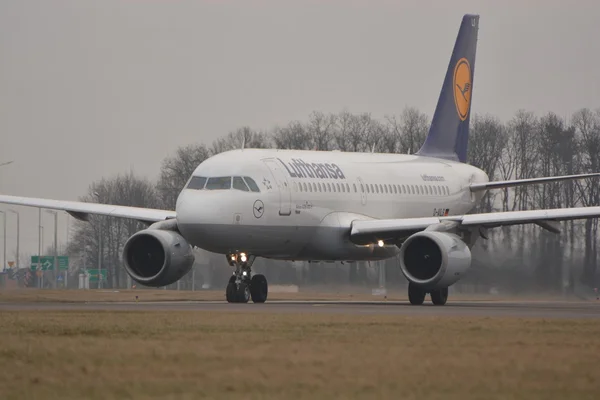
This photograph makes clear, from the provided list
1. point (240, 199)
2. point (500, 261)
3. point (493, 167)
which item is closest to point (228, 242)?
point (240, 199)

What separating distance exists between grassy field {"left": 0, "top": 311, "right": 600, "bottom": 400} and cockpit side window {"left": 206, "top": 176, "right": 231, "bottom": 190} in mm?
12494

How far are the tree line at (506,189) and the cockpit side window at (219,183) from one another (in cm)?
1447

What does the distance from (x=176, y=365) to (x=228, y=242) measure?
21.5 metres

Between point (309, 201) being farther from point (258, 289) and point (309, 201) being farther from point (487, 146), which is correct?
point (487, 146)

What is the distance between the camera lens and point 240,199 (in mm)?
37938

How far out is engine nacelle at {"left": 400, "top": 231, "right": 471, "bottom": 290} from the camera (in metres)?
37.3

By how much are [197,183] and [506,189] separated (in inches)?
1509

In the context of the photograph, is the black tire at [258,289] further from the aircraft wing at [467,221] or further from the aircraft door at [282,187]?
the aircraft wing at [467,221]

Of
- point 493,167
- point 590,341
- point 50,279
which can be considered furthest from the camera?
point 50,279

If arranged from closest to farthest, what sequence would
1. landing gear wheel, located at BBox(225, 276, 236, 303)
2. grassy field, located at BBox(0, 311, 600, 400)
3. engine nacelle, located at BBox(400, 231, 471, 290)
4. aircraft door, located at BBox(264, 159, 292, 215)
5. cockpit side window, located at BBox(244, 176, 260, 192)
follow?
grassy field, located at BBox(0, 311, 600, 400) < engine nacelle, located at BBox(400, 231, 471, 290) < cockpit side window, located at BBox(244, 176, 260, 192) < landing gear wheel, located at BBox(225, 276, 236, 303) < aircraft door, located at BBox(264, 159, 292, 215)

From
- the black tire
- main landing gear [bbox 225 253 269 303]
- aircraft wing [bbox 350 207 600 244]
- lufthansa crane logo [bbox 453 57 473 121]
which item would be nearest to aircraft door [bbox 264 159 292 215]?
main landing gear [bbox 225 253 269 303]

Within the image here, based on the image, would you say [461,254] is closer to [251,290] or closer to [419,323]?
[251,290]

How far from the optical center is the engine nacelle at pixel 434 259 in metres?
37.3

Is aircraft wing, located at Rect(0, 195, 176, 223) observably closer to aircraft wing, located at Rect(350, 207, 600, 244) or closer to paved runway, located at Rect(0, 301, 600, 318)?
aircraft wing, located at Rect(350, 207, 600, 244)
